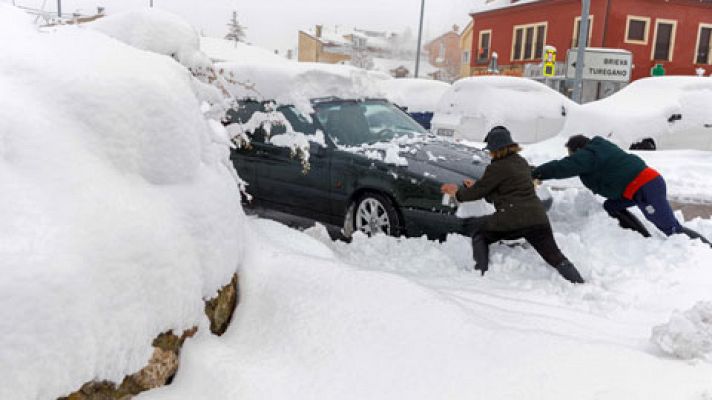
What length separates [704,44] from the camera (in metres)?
31.8

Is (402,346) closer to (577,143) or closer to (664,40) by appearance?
(577,143)

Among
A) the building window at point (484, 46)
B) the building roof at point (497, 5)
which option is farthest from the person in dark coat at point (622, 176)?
A: the building window at point (484, 46)

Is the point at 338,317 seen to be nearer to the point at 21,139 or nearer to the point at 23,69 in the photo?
the point at 21,139

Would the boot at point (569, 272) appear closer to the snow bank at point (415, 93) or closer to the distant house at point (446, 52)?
the snow bank at point (415, 93)

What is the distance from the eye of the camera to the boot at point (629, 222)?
5457 mm

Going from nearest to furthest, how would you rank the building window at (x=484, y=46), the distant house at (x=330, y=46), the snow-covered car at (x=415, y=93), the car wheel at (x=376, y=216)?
the car wheel at (x=376, y=216)
the snow-covered car at (x=415, y=93)
the building window at (x=484, y=46)
the distant house at (x=330, y=46)

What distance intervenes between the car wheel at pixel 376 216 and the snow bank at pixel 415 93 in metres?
11.1

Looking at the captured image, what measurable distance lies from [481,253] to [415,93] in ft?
43.4

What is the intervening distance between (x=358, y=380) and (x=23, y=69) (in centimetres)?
180

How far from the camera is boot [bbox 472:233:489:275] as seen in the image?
4.66m

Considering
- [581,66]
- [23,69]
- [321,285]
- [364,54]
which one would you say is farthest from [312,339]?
[364,54]

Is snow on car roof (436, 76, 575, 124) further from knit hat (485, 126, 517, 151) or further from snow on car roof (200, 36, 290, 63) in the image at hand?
snow on car roof (200, 36, 290, 63)

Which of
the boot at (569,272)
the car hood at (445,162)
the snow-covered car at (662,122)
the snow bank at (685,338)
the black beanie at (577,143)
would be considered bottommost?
the boot at (569,272)

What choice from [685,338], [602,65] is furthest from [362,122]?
[602,65]
